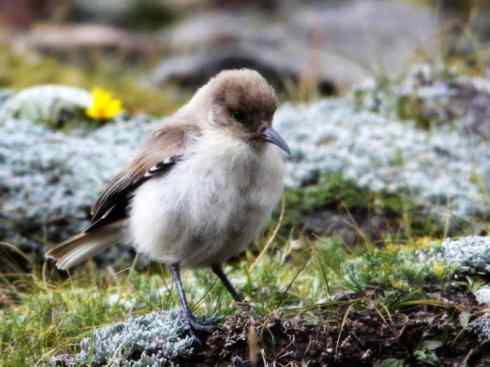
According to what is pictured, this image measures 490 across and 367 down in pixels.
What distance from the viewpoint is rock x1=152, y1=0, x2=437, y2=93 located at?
39.2 ft

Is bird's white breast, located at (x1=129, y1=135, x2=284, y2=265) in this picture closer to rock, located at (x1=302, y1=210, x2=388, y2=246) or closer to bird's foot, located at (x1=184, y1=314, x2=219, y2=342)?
bird's foot, located at (x1=184, y1=314, x2=219, y2=342)

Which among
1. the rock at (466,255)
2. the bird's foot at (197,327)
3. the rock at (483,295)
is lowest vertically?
the bird's foot at (197,327)

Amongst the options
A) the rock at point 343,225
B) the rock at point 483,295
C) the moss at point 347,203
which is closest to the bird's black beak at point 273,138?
the rock at point 483,295

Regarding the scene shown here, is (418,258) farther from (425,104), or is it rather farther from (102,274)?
(425,104)

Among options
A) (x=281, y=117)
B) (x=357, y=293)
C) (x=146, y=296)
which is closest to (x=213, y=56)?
(x=281, y=117)

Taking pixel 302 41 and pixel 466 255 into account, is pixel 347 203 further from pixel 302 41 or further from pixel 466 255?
pixel 302 41

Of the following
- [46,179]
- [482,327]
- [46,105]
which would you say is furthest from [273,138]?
[46,105]

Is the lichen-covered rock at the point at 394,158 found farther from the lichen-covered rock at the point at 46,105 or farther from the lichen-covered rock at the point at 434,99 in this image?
the lichen-covered rock at the point at 46,105

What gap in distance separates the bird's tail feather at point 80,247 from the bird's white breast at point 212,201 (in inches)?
33.8

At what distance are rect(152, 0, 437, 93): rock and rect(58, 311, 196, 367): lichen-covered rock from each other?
5.91 metres

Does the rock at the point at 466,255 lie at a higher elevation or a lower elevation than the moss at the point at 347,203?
higher

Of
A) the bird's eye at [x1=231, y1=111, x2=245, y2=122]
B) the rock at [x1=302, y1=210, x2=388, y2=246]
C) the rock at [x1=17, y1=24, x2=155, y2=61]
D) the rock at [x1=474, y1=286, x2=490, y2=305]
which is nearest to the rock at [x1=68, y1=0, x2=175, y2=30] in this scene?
the rock at [x1=17, y1=24, x2=155, y2=61]

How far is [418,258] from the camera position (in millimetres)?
4594

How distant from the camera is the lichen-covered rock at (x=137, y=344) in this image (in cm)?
411
